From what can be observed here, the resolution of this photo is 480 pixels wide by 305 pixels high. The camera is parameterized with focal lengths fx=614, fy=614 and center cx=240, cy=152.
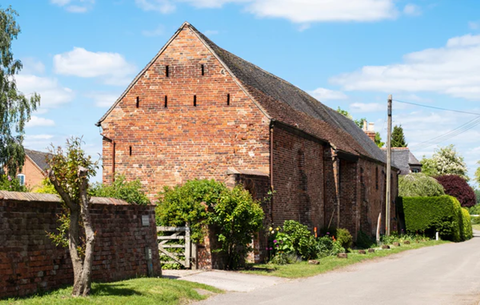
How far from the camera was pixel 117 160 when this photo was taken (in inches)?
1003

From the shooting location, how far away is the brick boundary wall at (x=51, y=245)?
11977 millimetres

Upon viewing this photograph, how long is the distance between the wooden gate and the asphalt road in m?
3.16

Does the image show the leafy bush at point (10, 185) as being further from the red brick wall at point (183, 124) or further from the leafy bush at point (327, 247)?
the leafy bush at point (327, 247)

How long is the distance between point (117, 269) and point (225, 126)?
10.3m

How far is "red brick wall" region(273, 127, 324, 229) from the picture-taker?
2472 cm

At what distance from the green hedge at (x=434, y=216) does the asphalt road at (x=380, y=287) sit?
19.1 m

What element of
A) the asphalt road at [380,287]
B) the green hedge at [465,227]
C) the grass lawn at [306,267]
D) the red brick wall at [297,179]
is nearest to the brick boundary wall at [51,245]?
the asphalt road at [380,287]

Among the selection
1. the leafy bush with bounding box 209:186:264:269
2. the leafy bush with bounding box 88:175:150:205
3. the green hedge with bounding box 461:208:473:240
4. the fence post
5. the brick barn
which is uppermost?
the brick barn

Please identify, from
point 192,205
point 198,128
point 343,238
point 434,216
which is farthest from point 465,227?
point 192,205

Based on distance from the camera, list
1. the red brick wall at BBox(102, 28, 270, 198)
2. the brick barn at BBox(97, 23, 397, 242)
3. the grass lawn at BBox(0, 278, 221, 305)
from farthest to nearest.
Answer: the red brick wall at BBox(102, 28, 270, 198)
the brick barn at BBox(97, 23, 397, 242)
the grass lawn at BBox(0, 278, 221, 305)

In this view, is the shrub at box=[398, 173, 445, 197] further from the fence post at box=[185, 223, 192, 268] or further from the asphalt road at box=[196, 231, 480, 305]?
the fence post at box=[185, 223, 192, 268]

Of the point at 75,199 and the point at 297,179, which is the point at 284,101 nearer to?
the point at 297,179

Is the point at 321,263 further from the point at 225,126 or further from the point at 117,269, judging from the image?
the point at 117,269

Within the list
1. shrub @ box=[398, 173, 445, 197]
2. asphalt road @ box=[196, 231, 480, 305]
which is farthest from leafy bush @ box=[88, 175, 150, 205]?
shrub @ box=[398, 173, 445, 197]
